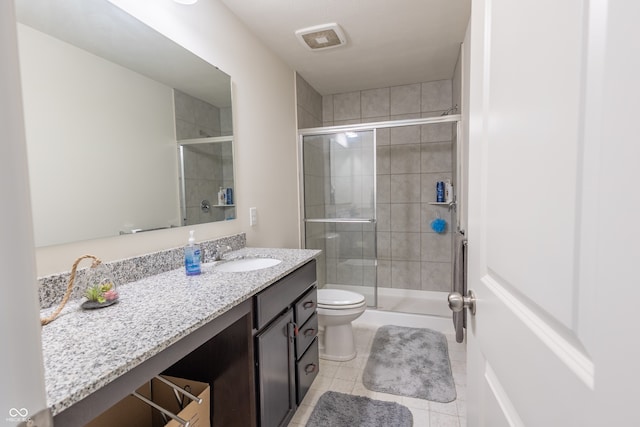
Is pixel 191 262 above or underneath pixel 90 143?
underneath

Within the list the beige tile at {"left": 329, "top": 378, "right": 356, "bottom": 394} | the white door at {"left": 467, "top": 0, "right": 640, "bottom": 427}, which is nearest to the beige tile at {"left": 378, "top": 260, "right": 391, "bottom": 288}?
the beige tile at {"left": 329, "top": 378, "right": 356, "bottom": 394}

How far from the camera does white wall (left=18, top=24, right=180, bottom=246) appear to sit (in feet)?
3.17

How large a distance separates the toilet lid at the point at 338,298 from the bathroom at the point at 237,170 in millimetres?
561

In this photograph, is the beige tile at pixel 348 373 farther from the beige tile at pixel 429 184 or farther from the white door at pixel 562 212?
the beige tile at pixel 429 184

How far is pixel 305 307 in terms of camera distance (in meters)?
1.62

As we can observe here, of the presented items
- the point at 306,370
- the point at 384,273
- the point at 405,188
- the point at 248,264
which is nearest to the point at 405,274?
the point at 384,273

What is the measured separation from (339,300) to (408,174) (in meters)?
1.76

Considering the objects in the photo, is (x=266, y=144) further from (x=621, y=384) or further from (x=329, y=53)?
(x=621, y=384)

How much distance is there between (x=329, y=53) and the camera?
8.02ft

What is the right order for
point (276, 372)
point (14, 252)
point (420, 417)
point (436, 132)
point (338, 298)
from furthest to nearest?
1. point (436, 132)
2. point (338, 298)
3. point (420, 417)
4. point (276, 372)
5. point (14, 252)

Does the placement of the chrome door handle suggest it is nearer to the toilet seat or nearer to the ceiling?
the toilet seat

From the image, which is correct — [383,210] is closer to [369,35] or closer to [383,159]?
[383,159]

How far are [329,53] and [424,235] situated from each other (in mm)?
2071

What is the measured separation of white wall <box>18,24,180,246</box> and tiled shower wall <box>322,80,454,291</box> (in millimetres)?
2404
